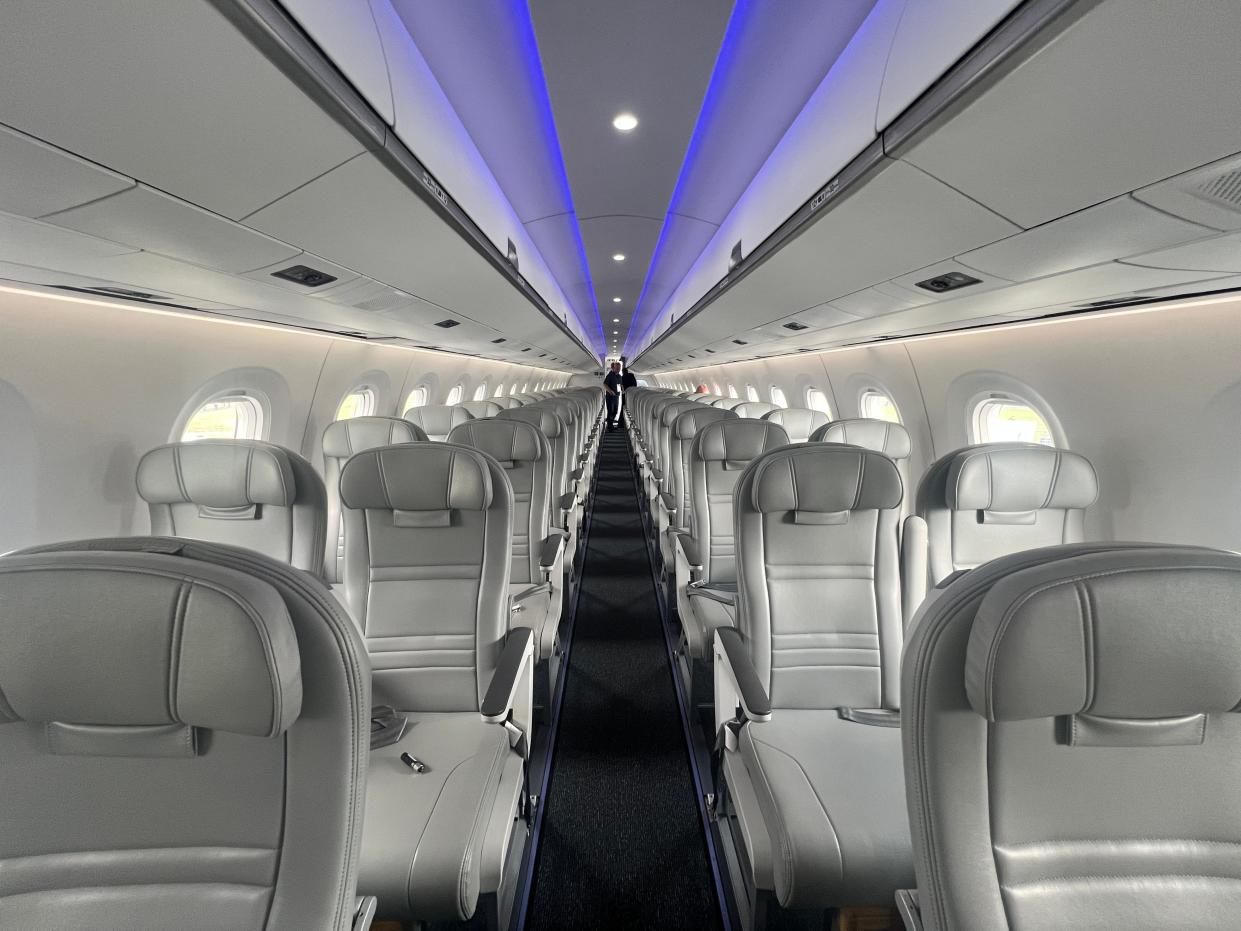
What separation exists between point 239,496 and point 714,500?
2930 millimetres

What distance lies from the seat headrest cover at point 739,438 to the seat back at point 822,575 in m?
1.57

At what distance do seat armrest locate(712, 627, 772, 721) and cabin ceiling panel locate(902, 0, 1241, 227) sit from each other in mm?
1778

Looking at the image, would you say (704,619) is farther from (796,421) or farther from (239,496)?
(796,421)

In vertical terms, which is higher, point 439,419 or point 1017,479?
point 439,419

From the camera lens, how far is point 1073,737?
1.07 meters

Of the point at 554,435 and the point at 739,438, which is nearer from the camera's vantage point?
the point at 739,438

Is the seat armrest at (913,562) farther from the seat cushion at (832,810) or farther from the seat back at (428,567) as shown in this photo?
the seat back at (428,567)

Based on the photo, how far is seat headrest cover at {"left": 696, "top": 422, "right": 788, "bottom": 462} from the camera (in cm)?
407

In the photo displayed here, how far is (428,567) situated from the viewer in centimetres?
247

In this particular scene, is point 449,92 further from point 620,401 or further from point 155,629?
point 620,401

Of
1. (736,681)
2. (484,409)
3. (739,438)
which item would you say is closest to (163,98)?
(736,681)

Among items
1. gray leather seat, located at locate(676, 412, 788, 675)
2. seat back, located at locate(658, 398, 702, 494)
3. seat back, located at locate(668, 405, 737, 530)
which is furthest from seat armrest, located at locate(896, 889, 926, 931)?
seat back, located at locate(658, 398, 702, 494)

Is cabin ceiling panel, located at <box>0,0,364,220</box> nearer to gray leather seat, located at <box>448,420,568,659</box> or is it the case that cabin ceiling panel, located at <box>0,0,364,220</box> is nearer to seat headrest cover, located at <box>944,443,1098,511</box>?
gray leather seat, located at <box>448,420,568,659</box>

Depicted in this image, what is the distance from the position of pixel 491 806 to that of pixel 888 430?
4.19 metres
